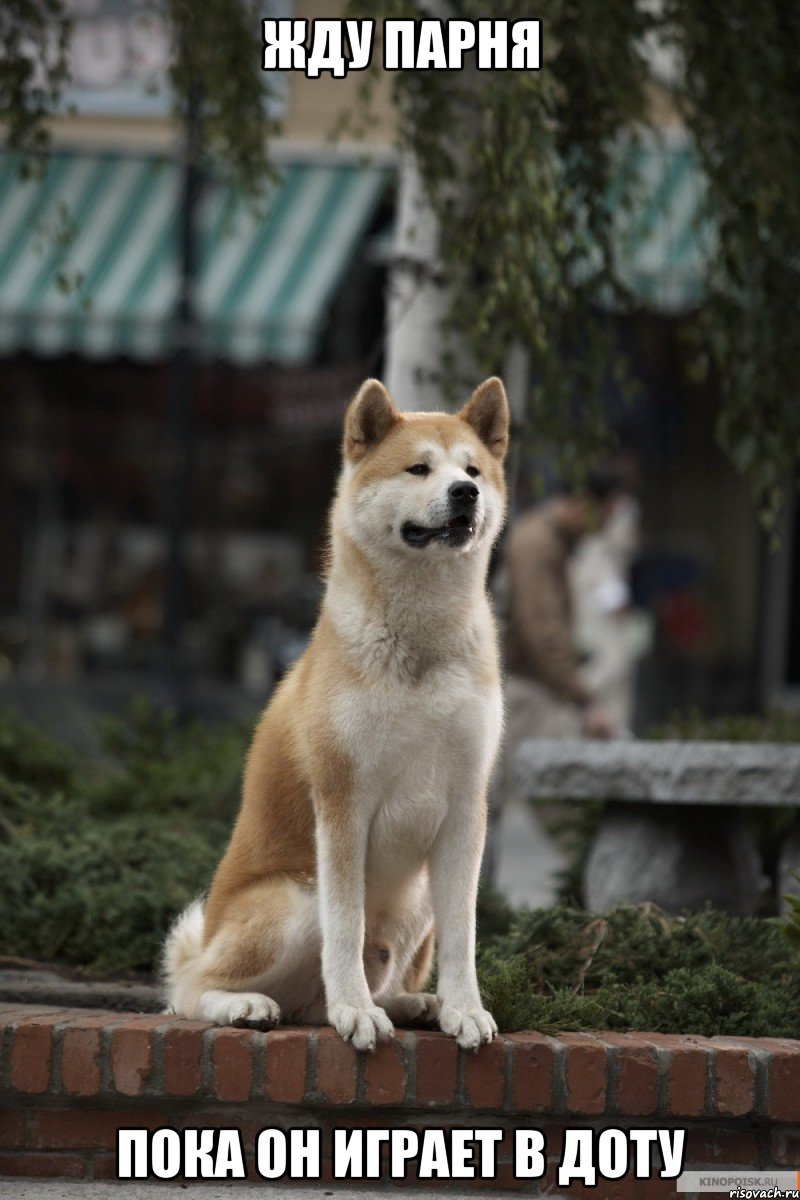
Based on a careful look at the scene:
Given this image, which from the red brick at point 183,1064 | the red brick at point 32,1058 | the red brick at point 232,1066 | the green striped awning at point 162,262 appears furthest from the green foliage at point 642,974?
the green striped awning at point 162,262

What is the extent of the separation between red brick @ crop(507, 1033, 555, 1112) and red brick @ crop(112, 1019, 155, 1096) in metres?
0.80

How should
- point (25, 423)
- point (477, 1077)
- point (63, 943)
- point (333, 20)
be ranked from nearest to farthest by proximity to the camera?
point (477, 1077)
point (63, 943)
point (333, 20)
point (25, 423)

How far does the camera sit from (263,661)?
13.2 m

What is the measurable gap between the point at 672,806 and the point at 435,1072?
2373mm

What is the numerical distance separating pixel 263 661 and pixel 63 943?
28.0 ft

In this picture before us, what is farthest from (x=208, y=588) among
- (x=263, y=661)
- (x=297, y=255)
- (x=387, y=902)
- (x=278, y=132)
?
(x=387, y=902)

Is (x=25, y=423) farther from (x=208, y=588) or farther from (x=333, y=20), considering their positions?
(x=333, y=20)

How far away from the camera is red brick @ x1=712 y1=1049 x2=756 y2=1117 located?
11.3ft

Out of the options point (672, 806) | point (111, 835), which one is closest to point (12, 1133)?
point (111, 835)

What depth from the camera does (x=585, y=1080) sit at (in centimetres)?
342

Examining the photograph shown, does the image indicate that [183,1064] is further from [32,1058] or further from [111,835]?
[111,835]

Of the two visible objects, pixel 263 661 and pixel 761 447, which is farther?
pixel 263 661

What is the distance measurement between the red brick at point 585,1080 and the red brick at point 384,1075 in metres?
0.37

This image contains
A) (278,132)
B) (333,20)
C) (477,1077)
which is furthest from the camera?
(278,132)
